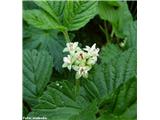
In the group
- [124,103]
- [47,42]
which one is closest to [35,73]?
[47,42]

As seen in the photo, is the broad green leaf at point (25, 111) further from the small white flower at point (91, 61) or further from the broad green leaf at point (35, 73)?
the small white flower at point (91, 61)

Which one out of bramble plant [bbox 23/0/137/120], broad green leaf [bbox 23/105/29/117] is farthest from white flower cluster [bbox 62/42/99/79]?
broad green leaf [bbox 23/105/29/117]

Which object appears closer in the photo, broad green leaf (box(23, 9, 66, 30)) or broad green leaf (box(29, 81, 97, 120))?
broad green leaf (box(29, 81, 97, 120))

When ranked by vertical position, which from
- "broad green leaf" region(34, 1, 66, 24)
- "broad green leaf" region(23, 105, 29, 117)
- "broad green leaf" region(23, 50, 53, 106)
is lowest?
"broad green leaf" region(23, 105, 29, 117)

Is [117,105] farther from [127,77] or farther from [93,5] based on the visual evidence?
[93,5]

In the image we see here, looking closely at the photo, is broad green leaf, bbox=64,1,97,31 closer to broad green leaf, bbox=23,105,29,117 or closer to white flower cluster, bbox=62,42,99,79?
white flower cluster, bbox=62,42,99,79

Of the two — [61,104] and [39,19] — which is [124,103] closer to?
[61,104]
